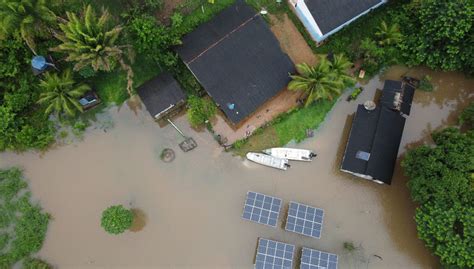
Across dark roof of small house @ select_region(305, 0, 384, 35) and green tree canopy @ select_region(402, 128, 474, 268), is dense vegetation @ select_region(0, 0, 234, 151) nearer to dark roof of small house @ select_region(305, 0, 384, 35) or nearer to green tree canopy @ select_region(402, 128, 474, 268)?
dark roof of small house @ select_region(305, 0, 384, 35)

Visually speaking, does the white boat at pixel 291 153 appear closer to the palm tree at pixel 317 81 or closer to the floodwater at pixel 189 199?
the floodwater at pixel 189 199

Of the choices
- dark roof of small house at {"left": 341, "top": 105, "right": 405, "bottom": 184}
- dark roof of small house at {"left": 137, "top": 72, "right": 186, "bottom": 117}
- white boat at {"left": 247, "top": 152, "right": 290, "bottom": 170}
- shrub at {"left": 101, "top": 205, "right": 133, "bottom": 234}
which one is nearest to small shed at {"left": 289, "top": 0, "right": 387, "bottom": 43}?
dark roof of small house at {"left": 341, "top": 105, "right": 405, "bottom": 184}

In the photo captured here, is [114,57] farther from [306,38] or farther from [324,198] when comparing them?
[324,198]

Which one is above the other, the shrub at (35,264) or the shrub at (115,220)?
the shrub at (115,220)

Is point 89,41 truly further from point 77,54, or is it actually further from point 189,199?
point 189,199

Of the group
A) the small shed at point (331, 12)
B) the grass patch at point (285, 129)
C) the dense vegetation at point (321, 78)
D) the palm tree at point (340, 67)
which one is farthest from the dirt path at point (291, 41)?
the grass patch at point (285, 129)

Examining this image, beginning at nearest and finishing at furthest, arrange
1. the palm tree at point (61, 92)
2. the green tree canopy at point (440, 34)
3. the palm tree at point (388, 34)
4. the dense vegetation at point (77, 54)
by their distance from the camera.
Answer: the dense vegetation at point (77, 54)
the green tree canopy at point (440, 34)
the palm tree at point (61, 92)
the palm tree at point (388, 34)

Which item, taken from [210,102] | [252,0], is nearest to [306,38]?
[252,0]
